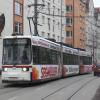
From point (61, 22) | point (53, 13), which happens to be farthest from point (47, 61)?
point (61, 22)

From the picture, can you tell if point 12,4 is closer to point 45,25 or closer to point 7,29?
point 7,29

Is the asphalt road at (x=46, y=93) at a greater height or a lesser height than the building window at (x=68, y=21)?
lesser

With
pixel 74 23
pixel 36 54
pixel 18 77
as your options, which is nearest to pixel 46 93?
pixel 18 77

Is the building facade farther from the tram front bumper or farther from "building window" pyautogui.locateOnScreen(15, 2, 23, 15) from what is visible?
the tram front bumper

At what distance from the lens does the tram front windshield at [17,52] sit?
26.2 m

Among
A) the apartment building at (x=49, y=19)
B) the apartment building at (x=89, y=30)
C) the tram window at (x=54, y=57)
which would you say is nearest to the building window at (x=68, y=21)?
the apartment building at (x=89, y=30)

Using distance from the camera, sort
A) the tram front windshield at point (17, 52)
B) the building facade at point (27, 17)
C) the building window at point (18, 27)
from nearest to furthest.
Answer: the tram front windshield at point (17, 52) → the building facade at point (27, 17) → the building window at point (18, 27)

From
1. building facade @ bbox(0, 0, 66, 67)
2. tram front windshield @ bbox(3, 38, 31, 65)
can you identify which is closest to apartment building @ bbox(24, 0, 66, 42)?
building facade @ bbox(0, 0, 66, 67)

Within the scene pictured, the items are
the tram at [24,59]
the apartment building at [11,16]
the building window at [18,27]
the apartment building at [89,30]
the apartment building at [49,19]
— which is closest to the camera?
the tram at [24,59]

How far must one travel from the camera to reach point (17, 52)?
26.4 m

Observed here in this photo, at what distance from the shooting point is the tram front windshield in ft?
86.0

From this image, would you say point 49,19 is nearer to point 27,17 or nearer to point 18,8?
point 18,8

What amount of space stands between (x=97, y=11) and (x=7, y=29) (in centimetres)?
9211

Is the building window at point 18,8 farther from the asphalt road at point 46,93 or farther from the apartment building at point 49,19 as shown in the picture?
the asphalt road at point 46,93
